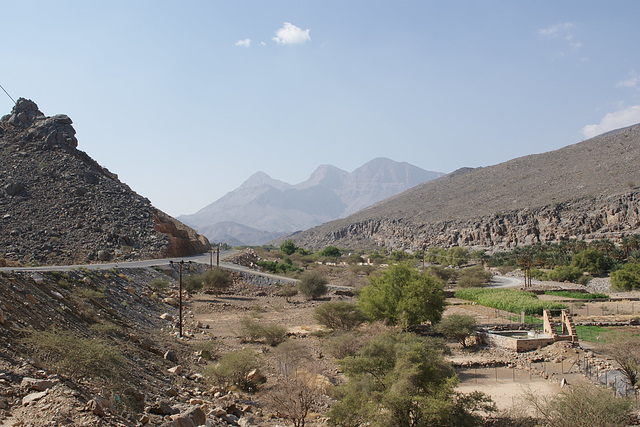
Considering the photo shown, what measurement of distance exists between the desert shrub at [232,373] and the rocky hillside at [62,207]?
3310 centimetres

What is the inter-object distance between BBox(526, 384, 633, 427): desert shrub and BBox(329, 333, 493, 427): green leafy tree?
1.82m

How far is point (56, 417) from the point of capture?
9594 mm

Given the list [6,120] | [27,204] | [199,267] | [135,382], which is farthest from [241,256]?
[135,382]

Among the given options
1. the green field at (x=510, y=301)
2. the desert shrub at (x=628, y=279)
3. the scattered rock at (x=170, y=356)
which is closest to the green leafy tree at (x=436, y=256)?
the desert shrub at (x=628, y=279)

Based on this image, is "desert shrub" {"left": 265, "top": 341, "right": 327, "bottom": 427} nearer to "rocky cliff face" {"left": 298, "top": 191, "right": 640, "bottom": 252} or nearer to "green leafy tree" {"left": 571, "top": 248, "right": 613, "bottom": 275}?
"green leafy tree" {"left": 571, "top": 248, "right": 613, "bottom": 275}

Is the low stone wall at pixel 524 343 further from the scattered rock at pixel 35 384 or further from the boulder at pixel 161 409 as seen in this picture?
the scattered rock at pixel 35 384

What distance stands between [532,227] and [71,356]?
96.3 metres

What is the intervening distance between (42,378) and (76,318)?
31.8 ft

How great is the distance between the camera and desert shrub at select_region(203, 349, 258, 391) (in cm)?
1845

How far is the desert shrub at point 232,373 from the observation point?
18453 mm

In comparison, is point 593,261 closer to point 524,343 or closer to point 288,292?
point 288,292

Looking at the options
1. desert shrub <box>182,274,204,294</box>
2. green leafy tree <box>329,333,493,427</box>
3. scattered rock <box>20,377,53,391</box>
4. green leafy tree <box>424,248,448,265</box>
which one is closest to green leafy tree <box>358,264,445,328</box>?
green leafy tree <box>329,333,493,427</box>

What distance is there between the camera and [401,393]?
1412 centimetres

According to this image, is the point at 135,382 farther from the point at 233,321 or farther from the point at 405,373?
the point at 233,321
